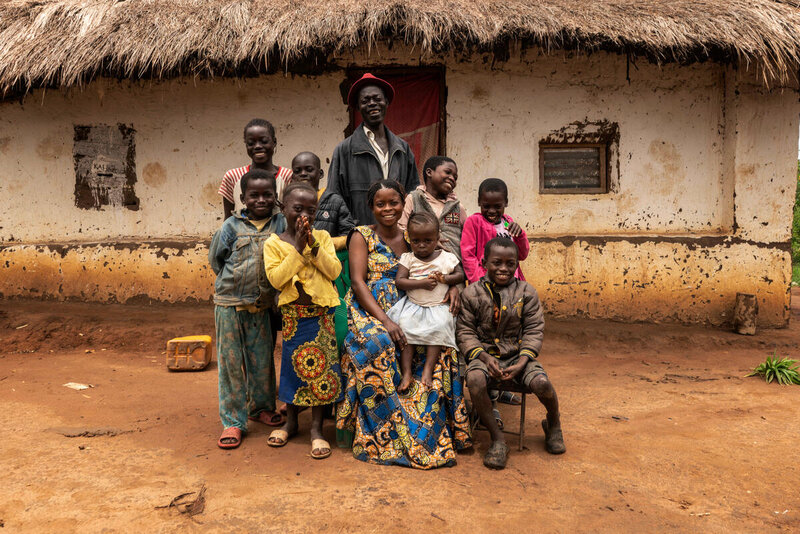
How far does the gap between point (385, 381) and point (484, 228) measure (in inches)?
43.6

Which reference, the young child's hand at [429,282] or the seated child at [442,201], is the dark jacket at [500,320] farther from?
the seated child at [442,201]

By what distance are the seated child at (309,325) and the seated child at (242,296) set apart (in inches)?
6.9

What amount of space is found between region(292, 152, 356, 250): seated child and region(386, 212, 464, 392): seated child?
44cm

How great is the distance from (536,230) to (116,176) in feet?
15.3

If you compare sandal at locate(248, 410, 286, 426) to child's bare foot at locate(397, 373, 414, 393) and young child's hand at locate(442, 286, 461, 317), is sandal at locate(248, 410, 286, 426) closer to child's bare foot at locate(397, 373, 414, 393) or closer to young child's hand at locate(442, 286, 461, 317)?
child's bare foot at locate(397, 373, 414, 393)

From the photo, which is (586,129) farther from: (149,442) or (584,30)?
(149,442)

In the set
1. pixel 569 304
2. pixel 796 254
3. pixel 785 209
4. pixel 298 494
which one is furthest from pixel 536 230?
pixel 796 254

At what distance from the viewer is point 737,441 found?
9.79 ft

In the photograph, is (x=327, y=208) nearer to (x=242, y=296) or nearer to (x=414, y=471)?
(x=242, y=296)

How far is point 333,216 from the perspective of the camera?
3.20m

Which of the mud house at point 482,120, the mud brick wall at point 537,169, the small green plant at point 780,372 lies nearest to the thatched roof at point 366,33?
the mud house at point 482,120

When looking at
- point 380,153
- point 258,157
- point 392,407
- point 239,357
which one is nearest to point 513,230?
point 380,153

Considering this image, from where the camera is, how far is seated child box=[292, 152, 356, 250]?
317cm

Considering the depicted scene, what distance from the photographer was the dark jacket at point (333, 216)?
125 inches
